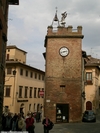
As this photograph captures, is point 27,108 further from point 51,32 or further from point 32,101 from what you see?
point 51,32

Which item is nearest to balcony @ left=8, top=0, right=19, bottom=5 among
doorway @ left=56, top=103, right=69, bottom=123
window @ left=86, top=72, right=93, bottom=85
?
doorway @ left=56, top=103, right=69, bottom=123

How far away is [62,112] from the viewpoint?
29.2 metres

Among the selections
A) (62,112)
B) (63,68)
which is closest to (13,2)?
(63,68)

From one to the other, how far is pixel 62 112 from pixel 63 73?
4792 mm

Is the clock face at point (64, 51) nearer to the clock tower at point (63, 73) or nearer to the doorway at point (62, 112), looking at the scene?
the clock tower at point (63, 73)

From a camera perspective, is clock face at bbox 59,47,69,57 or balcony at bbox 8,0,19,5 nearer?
balcony at bbox 8,0,19,5

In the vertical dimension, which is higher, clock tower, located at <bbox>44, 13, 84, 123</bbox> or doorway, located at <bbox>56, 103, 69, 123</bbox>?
clock tower, located at <bbox>44, 13, 84, 123</bbox>

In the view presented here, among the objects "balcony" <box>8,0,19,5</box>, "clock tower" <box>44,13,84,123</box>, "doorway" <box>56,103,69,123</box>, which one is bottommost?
"doorway" <box>56,103,69,123</box>

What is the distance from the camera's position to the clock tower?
28844 mm

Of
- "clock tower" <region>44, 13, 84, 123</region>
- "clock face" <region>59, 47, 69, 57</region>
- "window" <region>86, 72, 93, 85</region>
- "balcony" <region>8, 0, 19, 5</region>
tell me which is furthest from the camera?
"window" <region>86, 72, 93, 85</region>

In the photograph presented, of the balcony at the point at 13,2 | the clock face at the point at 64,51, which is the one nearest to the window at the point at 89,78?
the clock face at the point at 64,51

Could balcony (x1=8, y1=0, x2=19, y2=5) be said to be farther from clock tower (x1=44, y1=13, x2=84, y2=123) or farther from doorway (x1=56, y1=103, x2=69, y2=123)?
doorway (x1=56, y1=103, x2=69, y2=123)

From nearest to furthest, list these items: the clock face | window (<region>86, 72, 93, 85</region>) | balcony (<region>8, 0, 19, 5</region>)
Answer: balcony (<region>8, 0, 19, 5</region>) → the clock face → window (<region>86, 72, 93, 85</region>)

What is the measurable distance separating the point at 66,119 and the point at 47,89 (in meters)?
4.32
